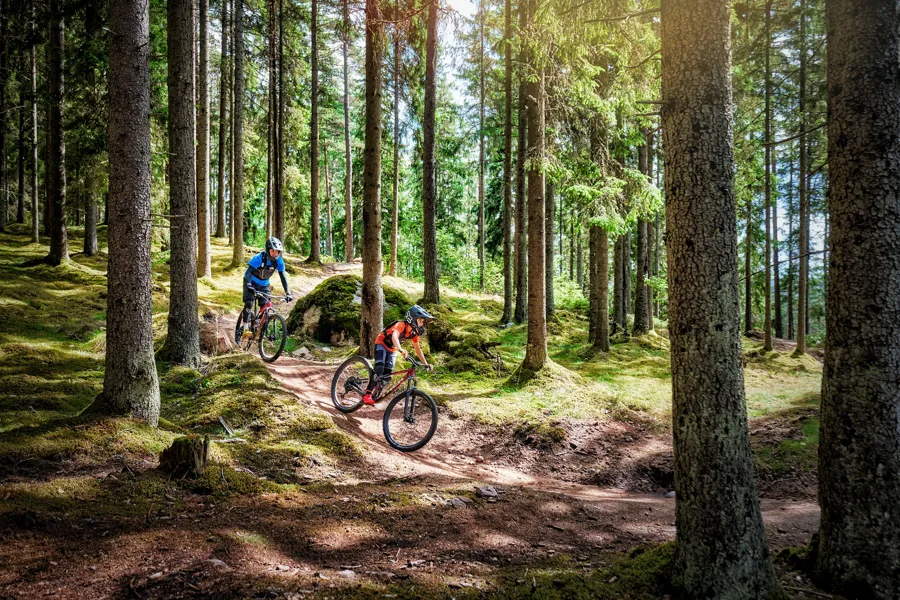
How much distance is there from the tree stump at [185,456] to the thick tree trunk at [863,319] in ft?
18.9

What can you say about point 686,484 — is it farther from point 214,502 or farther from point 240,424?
point 240,424

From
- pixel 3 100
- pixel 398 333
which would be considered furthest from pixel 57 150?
pixel 398 333

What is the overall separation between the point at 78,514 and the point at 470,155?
103 feet

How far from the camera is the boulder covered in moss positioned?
1323 cm

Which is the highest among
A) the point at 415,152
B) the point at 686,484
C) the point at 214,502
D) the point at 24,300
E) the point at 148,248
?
the point at 415,152

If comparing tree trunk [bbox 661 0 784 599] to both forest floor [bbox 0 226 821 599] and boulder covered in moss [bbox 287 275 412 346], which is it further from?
boulder covered in moss [bbox 287 275 412 346]

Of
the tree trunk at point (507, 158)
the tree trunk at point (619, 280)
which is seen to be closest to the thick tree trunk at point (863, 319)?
the tree trunk at point (507, 158)

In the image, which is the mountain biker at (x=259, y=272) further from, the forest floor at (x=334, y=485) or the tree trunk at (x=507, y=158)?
the tree trunk at (x=507, y=158)

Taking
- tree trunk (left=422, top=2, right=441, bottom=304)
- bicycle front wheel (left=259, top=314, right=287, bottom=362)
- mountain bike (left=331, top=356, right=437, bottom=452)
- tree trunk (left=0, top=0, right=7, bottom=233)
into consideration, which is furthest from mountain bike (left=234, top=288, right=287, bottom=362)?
tree trunk (left=0, top=0, right=7, bottom=233)

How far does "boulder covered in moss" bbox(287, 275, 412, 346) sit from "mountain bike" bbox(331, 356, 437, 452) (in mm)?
4311

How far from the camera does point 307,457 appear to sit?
622 centimetres

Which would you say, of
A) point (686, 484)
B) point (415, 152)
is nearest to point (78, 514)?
point (686, 484)

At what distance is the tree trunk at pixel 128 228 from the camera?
5.44m

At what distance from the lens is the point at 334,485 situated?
18.5 ft
